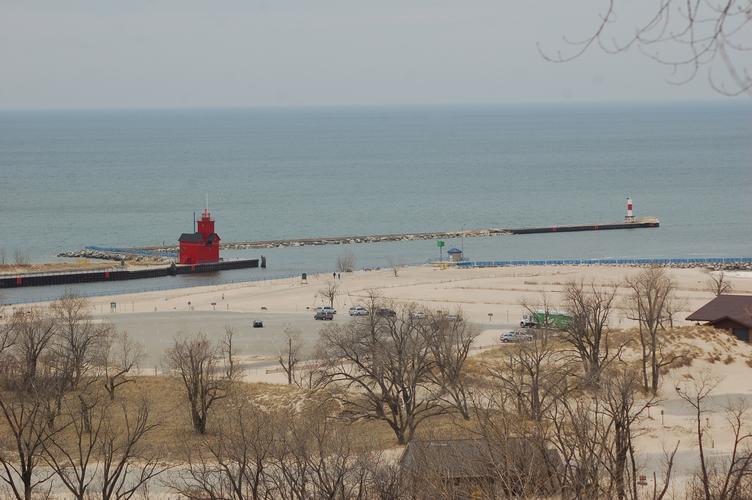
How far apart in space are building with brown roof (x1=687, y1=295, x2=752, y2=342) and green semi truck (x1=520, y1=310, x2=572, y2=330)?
463 cm

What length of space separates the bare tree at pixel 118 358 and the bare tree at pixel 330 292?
11896mm

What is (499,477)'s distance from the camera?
17.1 m

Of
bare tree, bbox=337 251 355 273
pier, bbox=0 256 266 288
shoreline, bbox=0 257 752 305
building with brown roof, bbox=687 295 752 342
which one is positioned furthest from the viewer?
bare tree, bbox=337 251 355 273

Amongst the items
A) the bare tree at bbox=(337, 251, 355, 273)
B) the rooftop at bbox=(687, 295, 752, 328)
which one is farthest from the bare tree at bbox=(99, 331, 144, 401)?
the bare tree at bbox=(337, 251, 355, 273)

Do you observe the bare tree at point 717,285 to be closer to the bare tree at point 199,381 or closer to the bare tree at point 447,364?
the bare tree at point 447,364

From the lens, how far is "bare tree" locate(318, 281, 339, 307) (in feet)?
189

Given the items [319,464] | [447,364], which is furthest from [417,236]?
[319,464]

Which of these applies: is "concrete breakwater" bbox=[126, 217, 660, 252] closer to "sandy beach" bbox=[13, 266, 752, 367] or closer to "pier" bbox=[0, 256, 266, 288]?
"pier" bbox=[0, 256, 266, 288]

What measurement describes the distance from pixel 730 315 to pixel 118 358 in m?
21.4

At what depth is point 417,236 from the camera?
97.8 metres

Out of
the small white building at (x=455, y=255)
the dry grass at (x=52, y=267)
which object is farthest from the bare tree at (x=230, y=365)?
the dry grass at (x=52, y=267)

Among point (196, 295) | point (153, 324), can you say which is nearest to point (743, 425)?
point (153, 324)

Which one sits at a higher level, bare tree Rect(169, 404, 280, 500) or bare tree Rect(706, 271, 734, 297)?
bare tree Rect(706, 271, 734, 297)

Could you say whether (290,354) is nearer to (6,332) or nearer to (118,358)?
(118,358)
